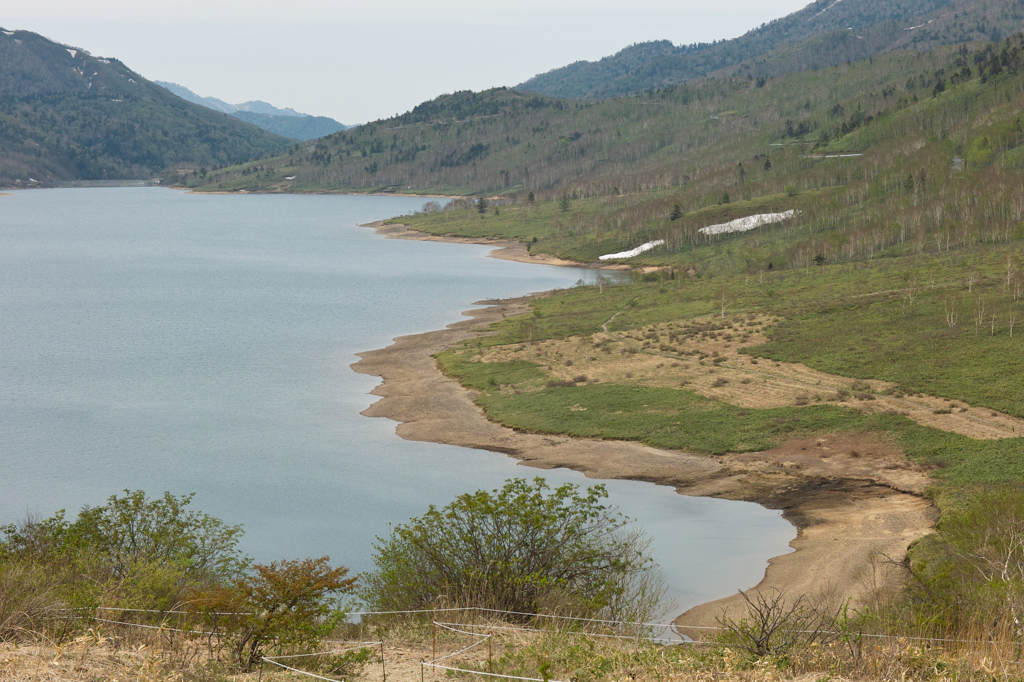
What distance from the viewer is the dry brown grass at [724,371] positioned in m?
63.7

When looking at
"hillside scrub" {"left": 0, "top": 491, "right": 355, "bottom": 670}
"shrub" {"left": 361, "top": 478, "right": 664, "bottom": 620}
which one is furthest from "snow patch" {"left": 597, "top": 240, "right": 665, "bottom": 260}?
"shrub" {"left": 361, "top": 478, "right": 664, "bottom": 620}

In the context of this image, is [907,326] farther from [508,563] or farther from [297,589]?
[297,589]

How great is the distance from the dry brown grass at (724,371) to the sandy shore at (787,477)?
23.1ft

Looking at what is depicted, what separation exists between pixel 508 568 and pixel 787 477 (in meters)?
32.5

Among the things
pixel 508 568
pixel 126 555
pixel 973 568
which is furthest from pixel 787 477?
pixel 126 555

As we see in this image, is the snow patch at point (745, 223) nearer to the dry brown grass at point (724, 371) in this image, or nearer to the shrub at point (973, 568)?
the dry brown grass at point (724, 371)

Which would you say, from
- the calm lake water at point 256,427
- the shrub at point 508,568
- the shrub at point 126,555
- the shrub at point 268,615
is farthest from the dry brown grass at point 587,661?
the calm lake water at point 256,427

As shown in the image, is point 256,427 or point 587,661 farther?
point 256,427

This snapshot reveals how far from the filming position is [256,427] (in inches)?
2699

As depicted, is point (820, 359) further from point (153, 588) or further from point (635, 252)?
point (635, 252)

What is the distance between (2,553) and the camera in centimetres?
2888

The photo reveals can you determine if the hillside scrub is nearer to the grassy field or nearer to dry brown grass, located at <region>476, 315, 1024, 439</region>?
the grassy field

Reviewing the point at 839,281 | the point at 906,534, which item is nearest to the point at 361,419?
→ the point at 906,534

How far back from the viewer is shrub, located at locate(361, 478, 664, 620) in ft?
92.5
